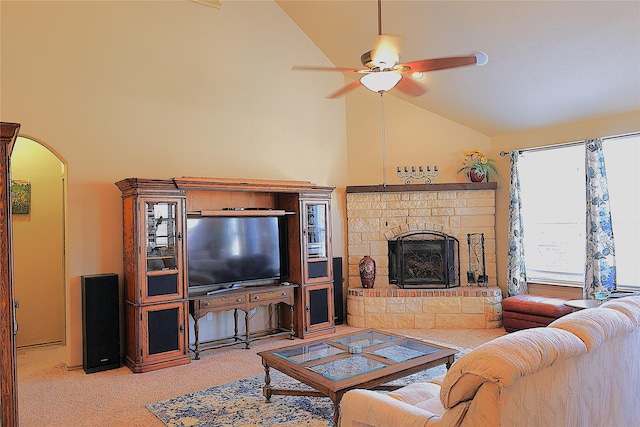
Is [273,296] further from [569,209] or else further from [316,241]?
[569,209]

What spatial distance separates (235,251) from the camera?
5465 millimetres

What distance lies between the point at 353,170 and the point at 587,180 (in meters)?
2.94

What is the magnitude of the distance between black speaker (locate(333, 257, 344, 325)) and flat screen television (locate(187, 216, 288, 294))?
759 mm

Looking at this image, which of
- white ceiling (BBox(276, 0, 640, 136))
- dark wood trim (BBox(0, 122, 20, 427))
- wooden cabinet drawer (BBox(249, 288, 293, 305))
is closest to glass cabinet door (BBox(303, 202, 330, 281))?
wooden cabinet drawer (BBox(249, 288, 293, 305))

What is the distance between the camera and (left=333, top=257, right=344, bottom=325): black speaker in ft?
20.8

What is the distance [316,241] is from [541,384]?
4.08 meters

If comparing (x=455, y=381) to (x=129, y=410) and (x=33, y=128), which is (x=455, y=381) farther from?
(x=33, y=128)

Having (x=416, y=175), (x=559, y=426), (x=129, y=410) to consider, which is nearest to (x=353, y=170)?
(x=416, y=175)

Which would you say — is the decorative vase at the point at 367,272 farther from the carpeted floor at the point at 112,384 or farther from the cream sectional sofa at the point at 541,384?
the cream sectional sofa at the point at 541,384

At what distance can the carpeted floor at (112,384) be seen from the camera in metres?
3.52

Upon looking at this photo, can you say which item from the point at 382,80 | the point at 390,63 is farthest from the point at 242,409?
the point at 390,63

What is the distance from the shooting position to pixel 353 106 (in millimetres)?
6801

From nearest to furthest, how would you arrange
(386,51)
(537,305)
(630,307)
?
(630,307)
(386,51)
(537,305)

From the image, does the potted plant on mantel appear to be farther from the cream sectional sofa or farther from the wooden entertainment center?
the cream sectional sofa
